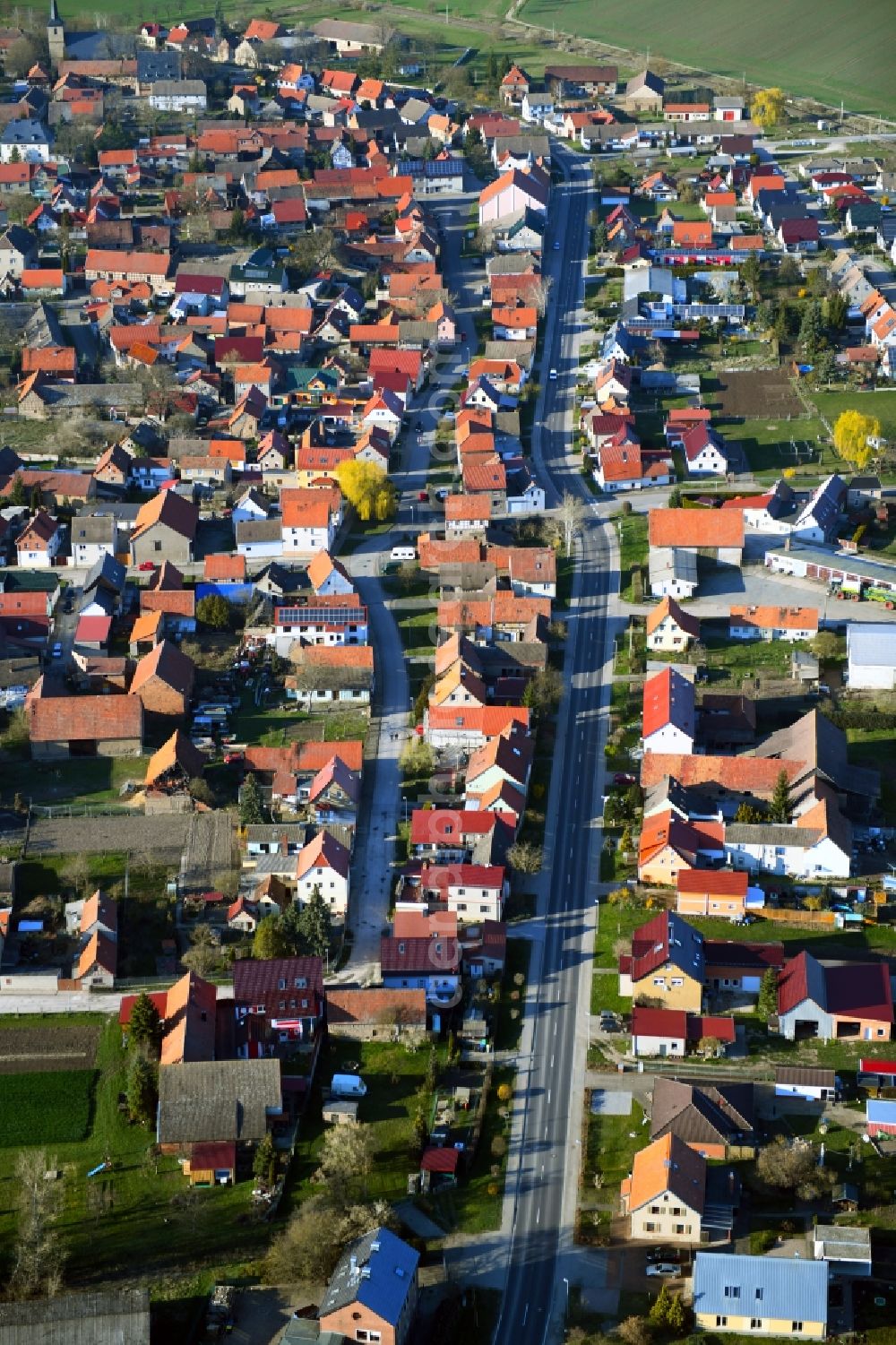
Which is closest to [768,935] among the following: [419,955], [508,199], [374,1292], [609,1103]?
[609,1103]

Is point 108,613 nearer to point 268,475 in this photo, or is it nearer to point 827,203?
point 268,475

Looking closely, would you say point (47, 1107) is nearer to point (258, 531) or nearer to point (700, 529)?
point (258, 531)

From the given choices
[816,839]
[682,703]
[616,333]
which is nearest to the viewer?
[816,839]

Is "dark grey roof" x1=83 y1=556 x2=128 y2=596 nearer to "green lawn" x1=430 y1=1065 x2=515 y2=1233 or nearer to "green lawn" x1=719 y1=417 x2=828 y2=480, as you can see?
"green lawn" x1=719 y1=417 x2=828 y2=480

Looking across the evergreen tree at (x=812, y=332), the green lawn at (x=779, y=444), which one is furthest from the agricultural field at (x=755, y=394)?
the evergreen tree at (x=812, y=332)

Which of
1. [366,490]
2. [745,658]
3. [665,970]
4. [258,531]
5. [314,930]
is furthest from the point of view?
[366,490]

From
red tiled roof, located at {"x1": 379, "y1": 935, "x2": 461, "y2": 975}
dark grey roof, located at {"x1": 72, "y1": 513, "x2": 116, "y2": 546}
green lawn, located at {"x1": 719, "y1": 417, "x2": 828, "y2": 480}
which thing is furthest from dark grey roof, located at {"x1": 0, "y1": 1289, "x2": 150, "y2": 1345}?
green lawn, located at {"x1": 719, "y1": 417, "x2": 828, "y2": 480}

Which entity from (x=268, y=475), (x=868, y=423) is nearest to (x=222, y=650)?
(x=268, y=475)
